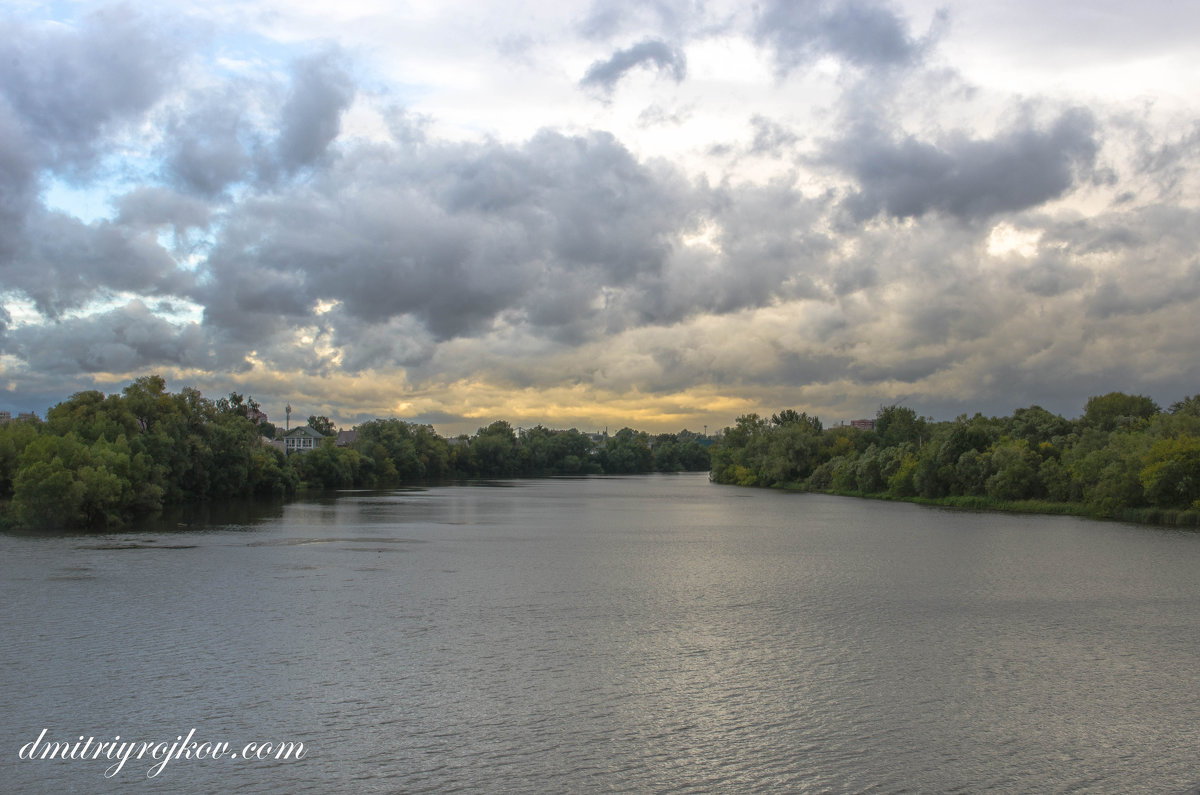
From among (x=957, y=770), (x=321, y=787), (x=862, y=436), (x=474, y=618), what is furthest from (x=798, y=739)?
(x=862, y=436)

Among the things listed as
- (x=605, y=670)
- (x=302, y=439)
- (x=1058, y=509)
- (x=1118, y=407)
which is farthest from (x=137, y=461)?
(x=302, y=439)

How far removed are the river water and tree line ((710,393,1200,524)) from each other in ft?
50.5

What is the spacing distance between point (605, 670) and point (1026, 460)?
199 ft

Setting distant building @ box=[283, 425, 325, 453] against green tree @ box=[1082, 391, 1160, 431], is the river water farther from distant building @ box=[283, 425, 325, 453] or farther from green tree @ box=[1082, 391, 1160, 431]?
distant building @ box=[283, 425, 325, 453]

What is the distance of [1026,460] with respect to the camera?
69312 millimetres

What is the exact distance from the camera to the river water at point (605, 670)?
14.1 metres

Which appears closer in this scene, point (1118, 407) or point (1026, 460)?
point (1026, 460)

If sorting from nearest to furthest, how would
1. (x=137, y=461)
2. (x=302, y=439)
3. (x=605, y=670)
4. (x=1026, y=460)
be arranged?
(x=605, y=670), (x=137, y=461), (x=1026, y=460), (x=302, y=439)

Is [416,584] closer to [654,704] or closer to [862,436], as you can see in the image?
[654,704]

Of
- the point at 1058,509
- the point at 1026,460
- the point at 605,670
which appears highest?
the point at 1026,460

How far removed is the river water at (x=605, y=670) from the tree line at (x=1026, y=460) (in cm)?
1538

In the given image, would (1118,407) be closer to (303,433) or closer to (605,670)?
(605,670)

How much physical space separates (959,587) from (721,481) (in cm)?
11789

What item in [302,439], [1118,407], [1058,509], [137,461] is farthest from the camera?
[302,439]
